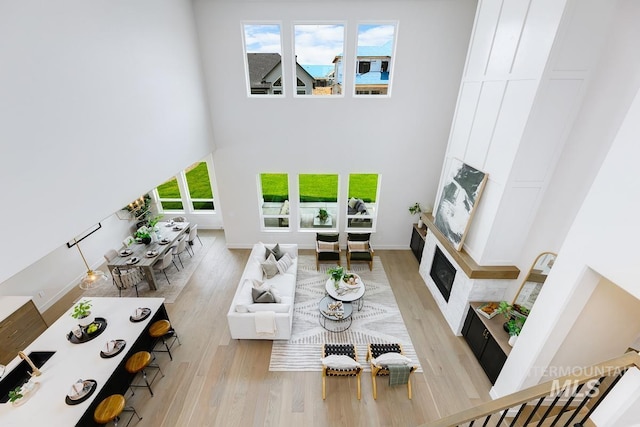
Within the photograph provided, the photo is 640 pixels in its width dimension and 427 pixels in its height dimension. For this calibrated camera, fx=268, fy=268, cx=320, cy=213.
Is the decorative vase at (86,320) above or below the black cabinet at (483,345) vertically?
above

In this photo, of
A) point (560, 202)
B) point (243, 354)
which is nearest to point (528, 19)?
point (560, 202)

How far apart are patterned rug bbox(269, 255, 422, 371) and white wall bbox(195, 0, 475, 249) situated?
67.0 inches

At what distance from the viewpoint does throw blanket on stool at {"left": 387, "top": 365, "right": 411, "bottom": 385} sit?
397 centimetres

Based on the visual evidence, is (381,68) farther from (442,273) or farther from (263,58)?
(442,273)

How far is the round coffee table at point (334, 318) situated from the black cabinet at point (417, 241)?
107 inches

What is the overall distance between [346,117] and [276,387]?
5.71 metres

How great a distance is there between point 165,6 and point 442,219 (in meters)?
6.55

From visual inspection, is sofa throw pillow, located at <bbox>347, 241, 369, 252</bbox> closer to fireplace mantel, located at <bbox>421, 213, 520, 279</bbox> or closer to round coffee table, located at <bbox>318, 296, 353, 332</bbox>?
round coffee table, located at <bbox>318, 296, 353, 332</bbox>

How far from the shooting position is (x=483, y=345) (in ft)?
14.7

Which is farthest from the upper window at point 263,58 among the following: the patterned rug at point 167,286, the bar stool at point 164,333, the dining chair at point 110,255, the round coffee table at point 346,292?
the bar stool at point 164,333

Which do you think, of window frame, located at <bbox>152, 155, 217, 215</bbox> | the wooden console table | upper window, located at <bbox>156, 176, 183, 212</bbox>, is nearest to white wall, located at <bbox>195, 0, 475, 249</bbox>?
window frame, located at <bbox>152, 155, 217, 215</bbox>

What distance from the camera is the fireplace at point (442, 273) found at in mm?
5402

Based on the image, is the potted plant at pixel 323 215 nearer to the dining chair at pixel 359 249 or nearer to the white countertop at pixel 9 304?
the dining chair at pixel 359 249

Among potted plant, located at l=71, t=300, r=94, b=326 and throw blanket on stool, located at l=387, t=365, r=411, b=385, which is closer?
throw blanket on stool, located at l=387, t=365, r=411, b=385
